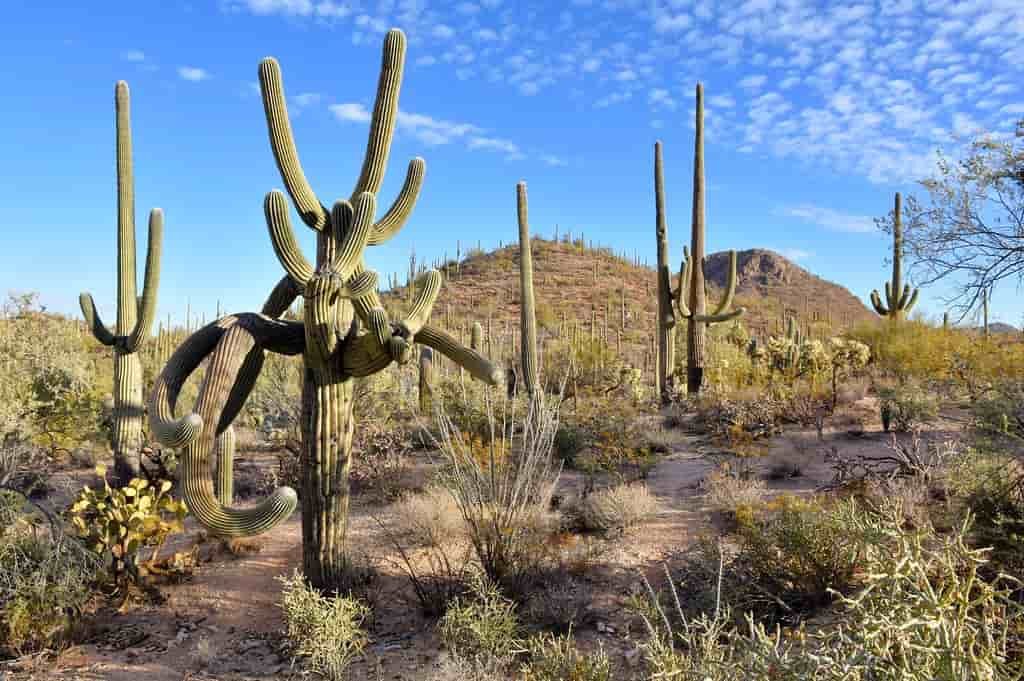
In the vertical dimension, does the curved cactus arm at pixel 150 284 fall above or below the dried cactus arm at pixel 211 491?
above

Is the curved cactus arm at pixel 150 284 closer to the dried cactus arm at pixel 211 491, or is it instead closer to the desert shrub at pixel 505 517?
the dried cactus arm at pixel 211 491

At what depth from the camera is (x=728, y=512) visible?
6797mm

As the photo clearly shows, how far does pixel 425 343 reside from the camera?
19.2 ft

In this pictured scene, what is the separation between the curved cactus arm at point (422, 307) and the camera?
5.29 metres

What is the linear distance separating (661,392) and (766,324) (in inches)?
1053

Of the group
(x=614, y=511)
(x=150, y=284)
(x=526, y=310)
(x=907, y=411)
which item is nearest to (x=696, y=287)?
(x=526, y=310)

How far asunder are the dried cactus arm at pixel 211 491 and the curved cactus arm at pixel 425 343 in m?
0.92

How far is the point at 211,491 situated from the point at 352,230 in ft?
7.35

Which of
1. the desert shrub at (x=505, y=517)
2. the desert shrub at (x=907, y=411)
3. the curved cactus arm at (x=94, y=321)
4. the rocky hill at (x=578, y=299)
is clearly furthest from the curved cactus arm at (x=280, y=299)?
the rocky hill at (x=578, y=299)

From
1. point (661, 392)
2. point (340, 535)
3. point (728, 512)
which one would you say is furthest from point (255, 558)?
point (661, 392)

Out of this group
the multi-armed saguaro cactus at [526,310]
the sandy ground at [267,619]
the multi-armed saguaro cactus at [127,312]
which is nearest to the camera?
the sandy ground at [267,619]

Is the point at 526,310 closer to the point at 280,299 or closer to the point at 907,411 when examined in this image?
the point at 907,411

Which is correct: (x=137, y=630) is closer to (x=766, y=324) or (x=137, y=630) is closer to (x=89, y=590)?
(x=89, y=590)

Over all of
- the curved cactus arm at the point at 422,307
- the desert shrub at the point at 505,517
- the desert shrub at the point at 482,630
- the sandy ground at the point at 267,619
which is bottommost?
the sandy ground at the point at 267,619
